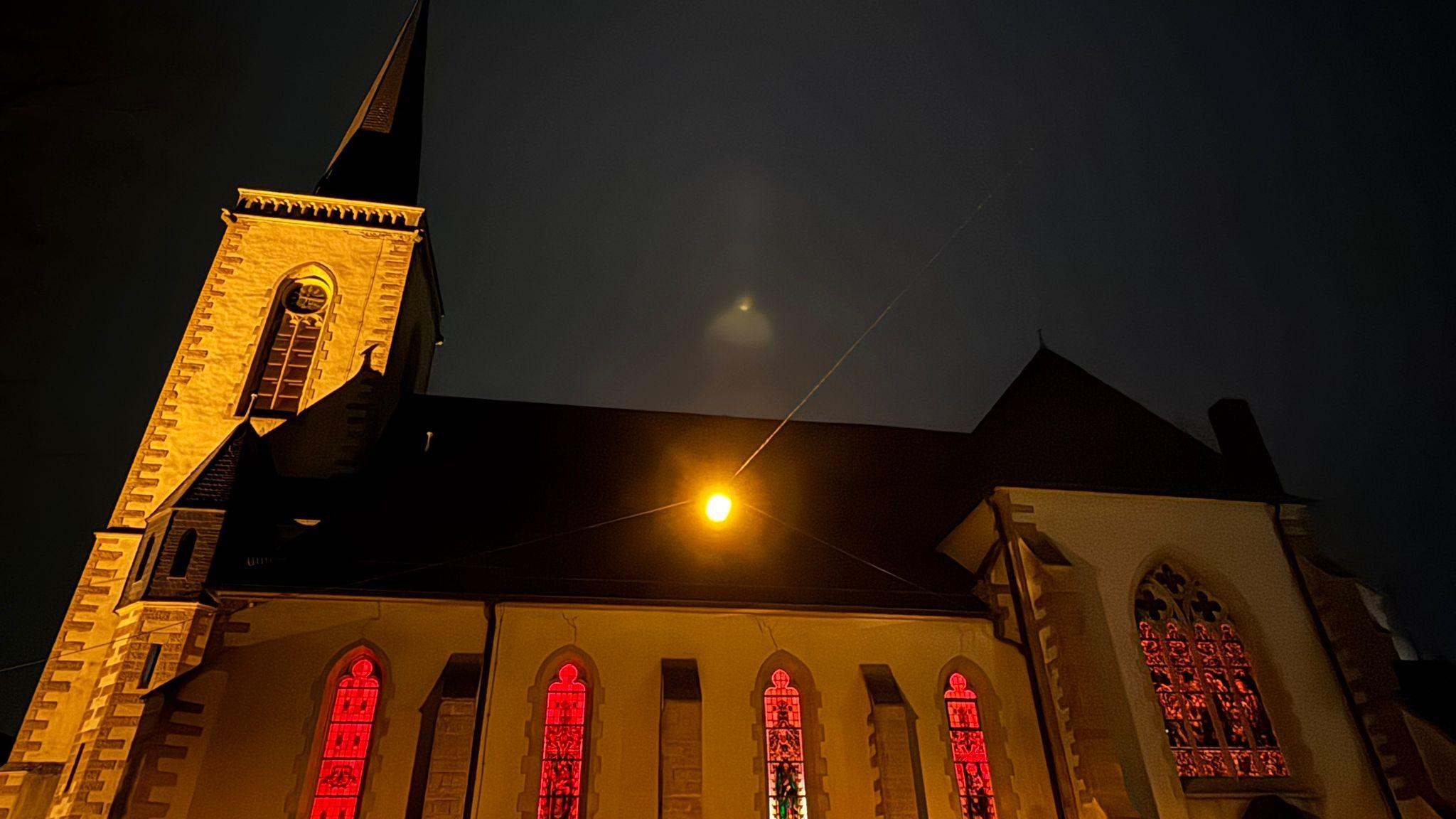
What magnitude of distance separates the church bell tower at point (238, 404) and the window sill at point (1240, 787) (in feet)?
47.7

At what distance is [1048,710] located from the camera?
41.0ft

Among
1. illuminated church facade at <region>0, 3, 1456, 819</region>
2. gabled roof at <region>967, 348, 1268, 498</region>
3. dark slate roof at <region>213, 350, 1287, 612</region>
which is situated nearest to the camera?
illuminated church facade at <region>0, 3, 1456, 819</region>

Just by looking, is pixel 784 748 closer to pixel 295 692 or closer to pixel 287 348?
pixel 295 692

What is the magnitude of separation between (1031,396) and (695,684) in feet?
32.0

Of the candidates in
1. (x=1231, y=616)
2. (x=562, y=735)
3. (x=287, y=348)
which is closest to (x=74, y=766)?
(x=562, y=735)

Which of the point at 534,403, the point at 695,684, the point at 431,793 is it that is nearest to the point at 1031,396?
the point at 695,684

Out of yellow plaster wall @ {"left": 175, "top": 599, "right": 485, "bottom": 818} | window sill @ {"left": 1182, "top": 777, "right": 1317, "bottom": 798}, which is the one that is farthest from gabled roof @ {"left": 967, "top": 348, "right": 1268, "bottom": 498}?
yellow plaster wall @ {"left": 175, "top": 599, "right": 485, "bottom": 818}

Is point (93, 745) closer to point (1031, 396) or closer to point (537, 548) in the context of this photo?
point (537, 548)

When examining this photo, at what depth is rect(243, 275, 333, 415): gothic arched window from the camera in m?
15.8

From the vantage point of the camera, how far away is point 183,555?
11953 mm

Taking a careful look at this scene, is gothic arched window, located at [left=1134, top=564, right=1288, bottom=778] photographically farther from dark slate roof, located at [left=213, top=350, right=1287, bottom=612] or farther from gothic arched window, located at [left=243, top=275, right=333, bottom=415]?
gothic arched window, located at [left=243, top=275, right=333, bottom=415]

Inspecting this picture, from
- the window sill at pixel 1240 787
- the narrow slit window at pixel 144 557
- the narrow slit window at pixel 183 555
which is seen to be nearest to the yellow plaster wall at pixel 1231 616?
the window sill at pixel 1240 787

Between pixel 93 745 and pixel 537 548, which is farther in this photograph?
pixel 537 548

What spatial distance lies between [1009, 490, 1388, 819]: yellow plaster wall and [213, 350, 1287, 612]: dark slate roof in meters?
0.48
